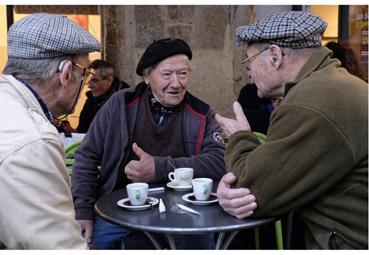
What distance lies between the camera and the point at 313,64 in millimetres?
1867

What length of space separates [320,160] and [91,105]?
3.49m

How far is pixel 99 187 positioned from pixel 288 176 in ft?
4.50

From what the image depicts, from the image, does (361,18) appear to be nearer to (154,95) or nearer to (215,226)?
(154,95)

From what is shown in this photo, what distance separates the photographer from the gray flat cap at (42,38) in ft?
5.49

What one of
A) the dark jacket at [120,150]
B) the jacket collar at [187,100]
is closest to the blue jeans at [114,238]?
the dark jacket at [120,150]

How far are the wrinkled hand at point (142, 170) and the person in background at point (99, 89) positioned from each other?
226cm

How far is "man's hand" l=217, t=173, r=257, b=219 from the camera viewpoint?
182cm

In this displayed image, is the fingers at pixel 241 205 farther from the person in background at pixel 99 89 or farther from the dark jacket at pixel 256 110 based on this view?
the person in background at pixel 99 89

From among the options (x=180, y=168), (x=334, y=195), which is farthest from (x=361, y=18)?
(x=334, y=195)

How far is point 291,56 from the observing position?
76.5 inches

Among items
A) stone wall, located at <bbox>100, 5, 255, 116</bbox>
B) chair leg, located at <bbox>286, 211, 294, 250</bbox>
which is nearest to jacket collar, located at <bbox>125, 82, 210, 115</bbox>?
chair leg, located at <bbox>286, 211, 294, 250</bbox>

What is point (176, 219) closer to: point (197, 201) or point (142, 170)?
point (197, 201)

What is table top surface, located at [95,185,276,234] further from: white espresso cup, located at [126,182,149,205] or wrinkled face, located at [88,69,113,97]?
wrinkled face, located at [88,69,113,97]

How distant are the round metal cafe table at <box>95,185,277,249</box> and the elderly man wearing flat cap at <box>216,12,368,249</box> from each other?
7 centimetres
